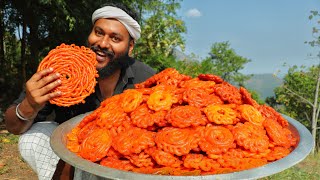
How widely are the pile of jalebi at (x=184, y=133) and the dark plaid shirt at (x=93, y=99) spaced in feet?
3.84

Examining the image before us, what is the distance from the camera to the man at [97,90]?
11.2ft

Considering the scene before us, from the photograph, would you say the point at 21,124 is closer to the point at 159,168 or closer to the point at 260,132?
the point at 159,168

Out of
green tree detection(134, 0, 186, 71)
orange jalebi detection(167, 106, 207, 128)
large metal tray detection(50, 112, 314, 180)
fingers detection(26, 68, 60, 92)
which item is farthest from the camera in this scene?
green tree detection(134, 0, 186, 71)

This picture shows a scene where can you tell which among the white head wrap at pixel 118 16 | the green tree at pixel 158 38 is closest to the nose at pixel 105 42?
the white head wrap at pixel 118 16

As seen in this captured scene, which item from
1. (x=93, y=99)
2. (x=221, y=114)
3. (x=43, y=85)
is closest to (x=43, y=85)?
(x=43, y=85)

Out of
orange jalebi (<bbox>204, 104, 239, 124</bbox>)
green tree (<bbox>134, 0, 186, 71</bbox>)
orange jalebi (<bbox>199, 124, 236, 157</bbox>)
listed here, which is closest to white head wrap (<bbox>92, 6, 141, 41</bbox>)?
orange jalebi (<bbox>204, 104, 239, 124</bbox>)

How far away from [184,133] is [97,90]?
76.5 inches

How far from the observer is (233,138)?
7.50 ft

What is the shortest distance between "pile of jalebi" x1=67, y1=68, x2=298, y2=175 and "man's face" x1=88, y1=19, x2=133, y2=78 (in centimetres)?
101

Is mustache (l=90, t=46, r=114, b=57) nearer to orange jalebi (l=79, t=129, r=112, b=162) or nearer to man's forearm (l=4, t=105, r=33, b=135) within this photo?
man's forearm (l=4, t=105, r=33, b=135)

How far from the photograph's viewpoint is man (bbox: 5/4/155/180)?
3.40 m

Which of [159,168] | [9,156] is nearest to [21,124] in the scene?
[159,168]

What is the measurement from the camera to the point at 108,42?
364cm

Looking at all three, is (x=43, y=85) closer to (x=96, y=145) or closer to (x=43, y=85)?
(x=43, y=85)
